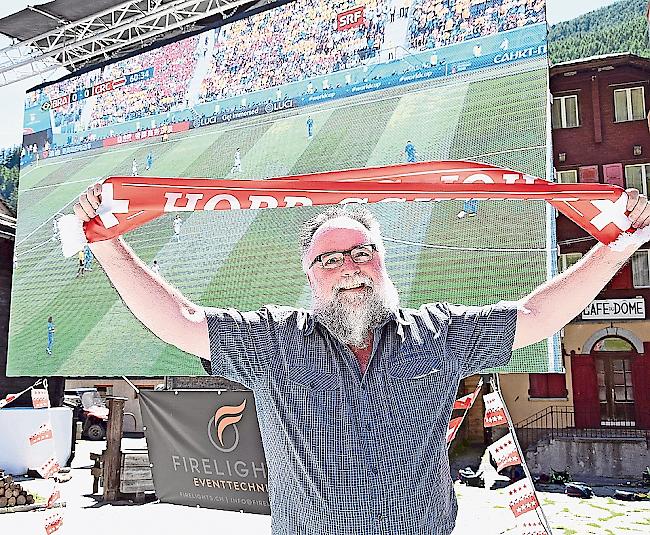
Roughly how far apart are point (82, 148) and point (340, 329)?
1159 centimetres

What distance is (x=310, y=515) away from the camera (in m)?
1.71

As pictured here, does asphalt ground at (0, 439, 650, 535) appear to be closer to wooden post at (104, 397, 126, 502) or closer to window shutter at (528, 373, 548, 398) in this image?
wooden post at (104, 397, 126, 502)

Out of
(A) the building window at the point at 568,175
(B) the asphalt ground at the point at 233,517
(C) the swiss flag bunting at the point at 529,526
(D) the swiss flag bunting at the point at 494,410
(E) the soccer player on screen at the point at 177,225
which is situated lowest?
(B) the asphalt ground at the point at 233,517

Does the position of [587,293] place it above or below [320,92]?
below

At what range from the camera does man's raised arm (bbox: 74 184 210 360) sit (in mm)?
1729

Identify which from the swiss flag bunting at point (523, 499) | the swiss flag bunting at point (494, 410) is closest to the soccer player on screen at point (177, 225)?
the swiss flag bunting at point (494, 410)

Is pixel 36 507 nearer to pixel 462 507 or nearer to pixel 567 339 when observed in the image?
pixel 462 507

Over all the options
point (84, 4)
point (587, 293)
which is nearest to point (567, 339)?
point (84, 4)

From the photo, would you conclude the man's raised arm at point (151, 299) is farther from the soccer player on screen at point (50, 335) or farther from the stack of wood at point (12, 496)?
the soccer player on screen at point (50, 335)

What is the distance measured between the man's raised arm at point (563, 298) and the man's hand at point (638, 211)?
0.08 metres

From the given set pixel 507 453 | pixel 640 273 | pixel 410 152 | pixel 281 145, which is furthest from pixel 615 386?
pixel 507 453

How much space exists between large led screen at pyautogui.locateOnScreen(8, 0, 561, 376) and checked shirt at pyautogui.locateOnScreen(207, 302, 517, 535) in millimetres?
5454

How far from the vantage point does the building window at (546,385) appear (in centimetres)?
1402

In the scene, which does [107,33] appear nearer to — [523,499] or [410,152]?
[410,152]
